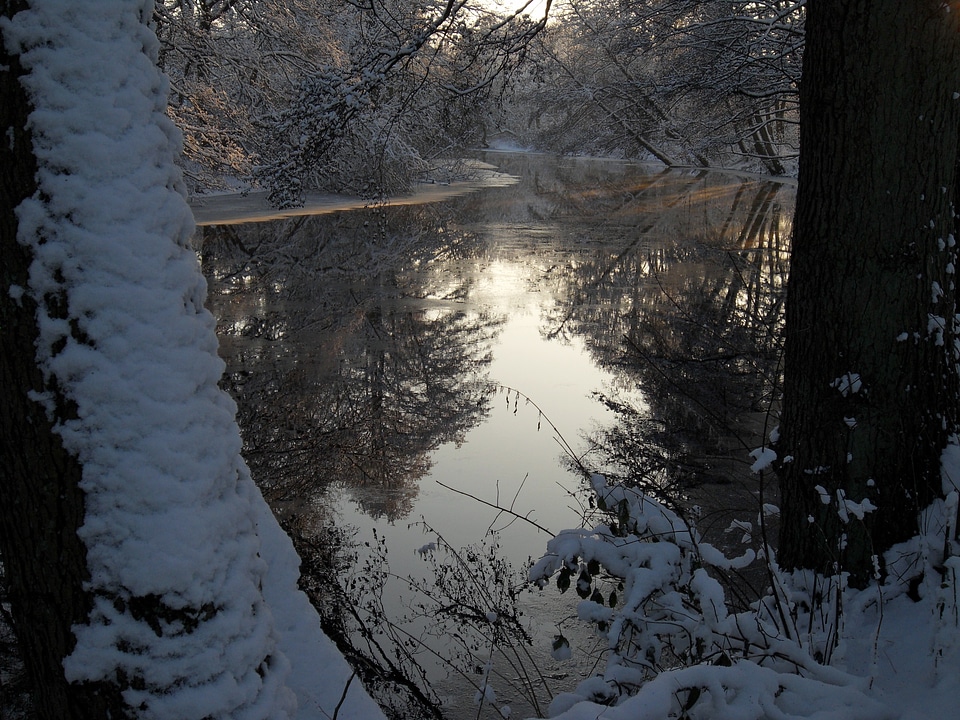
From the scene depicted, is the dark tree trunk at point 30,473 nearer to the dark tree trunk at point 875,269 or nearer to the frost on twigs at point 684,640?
the frost on twigs at point 684,640

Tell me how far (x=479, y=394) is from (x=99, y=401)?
586 centimetres


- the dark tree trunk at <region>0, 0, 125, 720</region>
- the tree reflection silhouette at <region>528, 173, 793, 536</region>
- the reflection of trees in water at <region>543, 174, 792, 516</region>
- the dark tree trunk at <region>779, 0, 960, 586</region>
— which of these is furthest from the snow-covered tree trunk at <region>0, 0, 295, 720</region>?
the dark tree trunk at <region>779, 0, 960, 586</region>

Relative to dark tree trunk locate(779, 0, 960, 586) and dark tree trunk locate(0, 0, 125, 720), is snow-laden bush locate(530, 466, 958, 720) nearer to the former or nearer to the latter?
dark tree trunk locate(779, 0, 960, 586)

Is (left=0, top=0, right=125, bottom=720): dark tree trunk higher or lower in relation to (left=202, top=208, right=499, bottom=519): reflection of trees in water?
higher

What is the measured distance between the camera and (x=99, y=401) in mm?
1900

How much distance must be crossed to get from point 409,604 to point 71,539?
2.62 meters

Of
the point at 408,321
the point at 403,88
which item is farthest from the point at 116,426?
the point at 408,321

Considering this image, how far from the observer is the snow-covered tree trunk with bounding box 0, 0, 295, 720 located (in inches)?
74.8

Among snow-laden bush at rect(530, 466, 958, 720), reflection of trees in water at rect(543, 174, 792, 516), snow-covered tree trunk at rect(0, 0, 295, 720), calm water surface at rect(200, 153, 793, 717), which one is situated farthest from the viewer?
reflection of trees in water at rect(543, 174, 792, 516)

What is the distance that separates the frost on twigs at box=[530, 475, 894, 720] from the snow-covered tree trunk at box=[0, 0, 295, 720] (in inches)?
38.6

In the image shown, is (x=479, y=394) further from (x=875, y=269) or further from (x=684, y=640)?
(x=684, y=640)

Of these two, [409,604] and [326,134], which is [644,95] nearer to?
[326,134]

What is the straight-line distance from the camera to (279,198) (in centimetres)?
2017

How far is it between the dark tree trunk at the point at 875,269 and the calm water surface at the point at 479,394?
3.52ft
